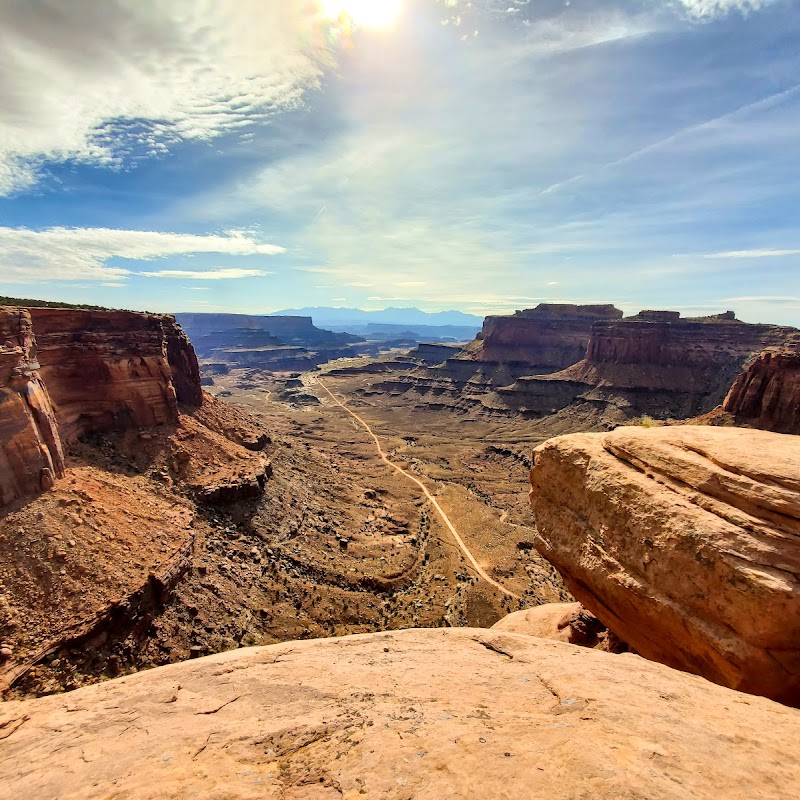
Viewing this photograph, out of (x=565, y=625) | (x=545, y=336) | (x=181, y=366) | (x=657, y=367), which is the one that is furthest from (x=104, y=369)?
(x=545, y=336)

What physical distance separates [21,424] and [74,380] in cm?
1111

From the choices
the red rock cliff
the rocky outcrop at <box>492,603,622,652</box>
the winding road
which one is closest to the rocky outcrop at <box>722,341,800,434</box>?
the winding road

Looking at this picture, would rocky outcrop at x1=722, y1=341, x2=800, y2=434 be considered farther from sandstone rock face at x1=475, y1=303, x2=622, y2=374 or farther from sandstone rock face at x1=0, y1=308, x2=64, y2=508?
sandstone rock face at x1=475, y1=303, x2=622, y2=374

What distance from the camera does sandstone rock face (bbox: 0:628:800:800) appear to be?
645 centimetres

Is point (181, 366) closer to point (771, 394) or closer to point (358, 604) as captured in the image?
point (358, 604)

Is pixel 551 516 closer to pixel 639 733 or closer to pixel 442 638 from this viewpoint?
pixel 442 638

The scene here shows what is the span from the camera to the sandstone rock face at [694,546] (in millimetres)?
9578

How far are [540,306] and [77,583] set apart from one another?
529 ft

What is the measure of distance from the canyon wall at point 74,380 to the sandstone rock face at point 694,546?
27653 mm

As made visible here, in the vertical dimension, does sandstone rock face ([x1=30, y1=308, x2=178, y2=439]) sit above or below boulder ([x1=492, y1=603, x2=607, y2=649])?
above

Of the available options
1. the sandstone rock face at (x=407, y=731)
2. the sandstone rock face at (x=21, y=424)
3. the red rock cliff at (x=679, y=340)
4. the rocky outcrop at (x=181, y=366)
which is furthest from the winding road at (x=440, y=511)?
the red rock cliff at (x=679, y=340)

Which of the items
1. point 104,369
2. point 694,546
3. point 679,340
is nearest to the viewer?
point 694,546

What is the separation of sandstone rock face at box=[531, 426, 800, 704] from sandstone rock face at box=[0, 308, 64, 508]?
1080 inches

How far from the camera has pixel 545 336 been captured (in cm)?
14962
